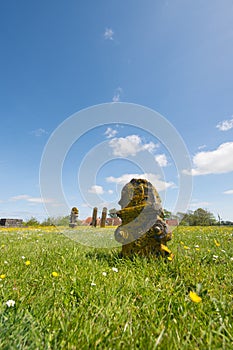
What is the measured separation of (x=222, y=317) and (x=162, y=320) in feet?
1.85

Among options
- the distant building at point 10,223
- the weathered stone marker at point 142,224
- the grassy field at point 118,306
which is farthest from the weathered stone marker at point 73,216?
the grassy field at point 118,306

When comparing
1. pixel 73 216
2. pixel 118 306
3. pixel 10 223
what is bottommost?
pixel 118 306

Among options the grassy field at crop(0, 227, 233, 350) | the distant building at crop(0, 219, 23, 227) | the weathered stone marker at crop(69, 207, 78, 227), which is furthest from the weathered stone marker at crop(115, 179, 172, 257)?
the distant building at crop(0, 219, 23, 227)

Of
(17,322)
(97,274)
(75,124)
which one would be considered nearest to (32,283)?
(97,274)

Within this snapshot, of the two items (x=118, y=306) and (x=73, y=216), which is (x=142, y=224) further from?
(x=73, y=216)

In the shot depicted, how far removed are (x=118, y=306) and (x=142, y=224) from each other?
1971 mm

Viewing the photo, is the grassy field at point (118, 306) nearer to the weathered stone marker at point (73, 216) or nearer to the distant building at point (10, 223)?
the weathered stone marker at point (73, 216)

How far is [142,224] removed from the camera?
3.99 meters

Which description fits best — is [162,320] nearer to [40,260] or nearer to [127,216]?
[127,216]

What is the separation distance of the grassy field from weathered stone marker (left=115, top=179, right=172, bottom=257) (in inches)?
11.8

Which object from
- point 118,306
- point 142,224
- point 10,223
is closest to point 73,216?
point 10,223

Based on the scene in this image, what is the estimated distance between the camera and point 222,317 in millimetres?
1967

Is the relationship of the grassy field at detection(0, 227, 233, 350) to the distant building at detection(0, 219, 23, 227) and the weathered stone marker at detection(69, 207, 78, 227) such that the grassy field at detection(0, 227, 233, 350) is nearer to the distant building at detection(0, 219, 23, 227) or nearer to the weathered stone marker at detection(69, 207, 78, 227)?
the weathered stone marker at detection(69, 207, 78, 227)

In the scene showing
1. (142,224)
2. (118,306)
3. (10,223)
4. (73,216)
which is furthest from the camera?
(10,223)
